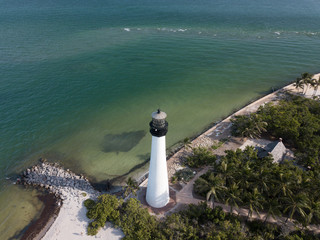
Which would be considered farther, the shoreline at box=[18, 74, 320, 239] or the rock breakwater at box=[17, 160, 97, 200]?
the rock breakwater at box=[17, 160, 97, 200]

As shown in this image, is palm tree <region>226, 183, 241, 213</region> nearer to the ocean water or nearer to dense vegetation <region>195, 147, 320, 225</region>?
dense vegetation <region>195, 147, 320, 225</region>

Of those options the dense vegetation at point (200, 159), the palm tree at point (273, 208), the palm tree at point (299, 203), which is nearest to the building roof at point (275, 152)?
the dense vegetation at point (200, 159)

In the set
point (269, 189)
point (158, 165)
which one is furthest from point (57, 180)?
point (269, 189)

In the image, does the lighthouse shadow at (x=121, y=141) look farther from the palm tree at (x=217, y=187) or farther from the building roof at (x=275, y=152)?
the building roof at (x=275, y=152)

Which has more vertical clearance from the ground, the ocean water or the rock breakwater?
the ocean water

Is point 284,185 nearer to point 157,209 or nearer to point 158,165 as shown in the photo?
point 158,165

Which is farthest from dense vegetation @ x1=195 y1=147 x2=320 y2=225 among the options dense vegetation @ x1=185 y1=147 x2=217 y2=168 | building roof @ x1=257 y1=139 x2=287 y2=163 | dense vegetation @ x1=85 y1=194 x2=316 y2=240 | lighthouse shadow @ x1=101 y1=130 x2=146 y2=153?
lighthouse shadow @ x1=101 y1=130 x2=146 y2=153

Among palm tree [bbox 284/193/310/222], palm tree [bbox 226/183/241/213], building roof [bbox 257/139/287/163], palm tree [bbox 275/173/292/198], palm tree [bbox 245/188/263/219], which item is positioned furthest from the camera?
building roof [bbox 257/139/287/163]
